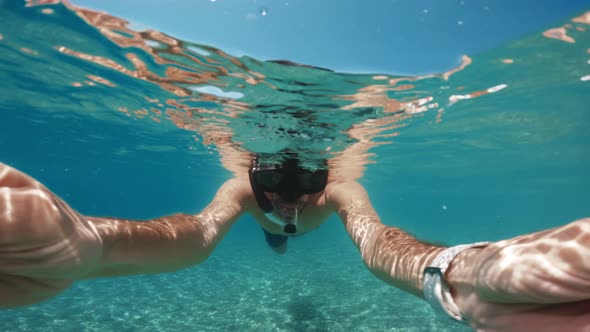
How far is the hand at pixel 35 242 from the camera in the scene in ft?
3.71

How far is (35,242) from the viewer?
1.20 metres

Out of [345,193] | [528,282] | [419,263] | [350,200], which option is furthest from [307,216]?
[528,282]

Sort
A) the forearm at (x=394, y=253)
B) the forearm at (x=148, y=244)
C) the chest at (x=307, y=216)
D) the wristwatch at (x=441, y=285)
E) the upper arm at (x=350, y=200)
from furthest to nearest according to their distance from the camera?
the chest at (x=307, y=216) < the upper arm at (x=350, y=200) < the forearm at (x=394, y=253) < the forearm at (x=148, y=244) < the wristwatch at (x=441, y=285)

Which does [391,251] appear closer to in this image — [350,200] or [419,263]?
[419,263]

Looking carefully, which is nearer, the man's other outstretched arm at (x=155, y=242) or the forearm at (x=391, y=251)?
the man's other outstretched arm at (x=155, y=242)

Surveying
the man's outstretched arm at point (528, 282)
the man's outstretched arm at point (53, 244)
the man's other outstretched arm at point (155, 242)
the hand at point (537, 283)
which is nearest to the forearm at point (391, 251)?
the man's outstretched arm at point (528, 282)

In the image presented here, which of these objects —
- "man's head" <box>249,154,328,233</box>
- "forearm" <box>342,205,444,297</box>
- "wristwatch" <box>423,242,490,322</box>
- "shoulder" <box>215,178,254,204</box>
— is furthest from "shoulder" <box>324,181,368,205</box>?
"wristwatch" <box>423,242,490,322</box>

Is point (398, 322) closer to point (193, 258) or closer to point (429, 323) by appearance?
point (429, 323)

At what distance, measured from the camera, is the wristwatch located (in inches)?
64.6

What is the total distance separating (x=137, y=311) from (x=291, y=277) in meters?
7.75

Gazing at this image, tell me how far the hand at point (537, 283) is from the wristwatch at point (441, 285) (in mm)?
177

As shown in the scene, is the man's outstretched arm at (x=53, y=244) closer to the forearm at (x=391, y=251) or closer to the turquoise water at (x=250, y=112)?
the forearm at (x=391, y=251)

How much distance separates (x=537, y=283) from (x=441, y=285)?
23.4 inches

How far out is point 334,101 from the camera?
9164mm
